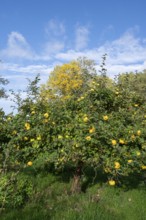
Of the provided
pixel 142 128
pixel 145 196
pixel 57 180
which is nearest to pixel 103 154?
pixel 142 128

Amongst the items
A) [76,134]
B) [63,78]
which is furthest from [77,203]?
Result: [63,78]

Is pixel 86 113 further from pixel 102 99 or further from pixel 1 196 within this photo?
pixel 1 196

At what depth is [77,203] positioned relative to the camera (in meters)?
5.20

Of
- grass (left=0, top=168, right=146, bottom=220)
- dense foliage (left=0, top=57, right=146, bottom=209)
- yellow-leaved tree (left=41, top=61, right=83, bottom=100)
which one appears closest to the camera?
grass (left=0, top=168, right=146, bottom=220)

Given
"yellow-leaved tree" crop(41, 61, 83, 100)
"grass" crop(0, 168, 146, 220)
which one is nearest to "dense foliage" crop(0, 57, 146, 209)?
"grass" crop(0, 168, 146, 220)

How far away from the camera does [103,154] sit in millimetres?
5270

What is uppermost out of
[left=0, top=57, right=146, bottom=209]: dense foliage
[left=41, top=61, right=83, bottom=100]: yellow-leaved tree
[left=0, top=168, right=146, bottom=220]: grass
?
[left=41, top=61, right=83, bottom=100]: yellow-leaved tree

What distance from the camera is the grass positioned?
175 inches

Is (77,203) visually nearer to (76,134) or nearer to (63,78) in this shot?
(76,134)

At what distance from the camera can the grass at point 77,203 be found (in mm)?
4434

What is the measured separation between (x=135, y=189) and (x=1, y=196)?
3.17m

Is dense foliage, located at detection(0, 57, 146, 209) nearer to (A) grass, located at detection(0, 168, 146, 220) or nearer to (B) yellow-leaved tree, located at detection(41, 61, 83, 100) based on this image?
(A) grass, located at detection(0, 168, 146, 220)

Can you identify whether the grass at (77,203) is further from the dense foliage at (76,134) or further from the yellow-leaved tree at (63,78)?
the yellow-leaved tree at (63,78)

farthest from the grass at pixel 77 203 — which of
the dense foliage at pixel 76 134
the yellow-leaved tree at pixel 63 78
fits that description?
the yellow-leaved tree at pixel 63 78
